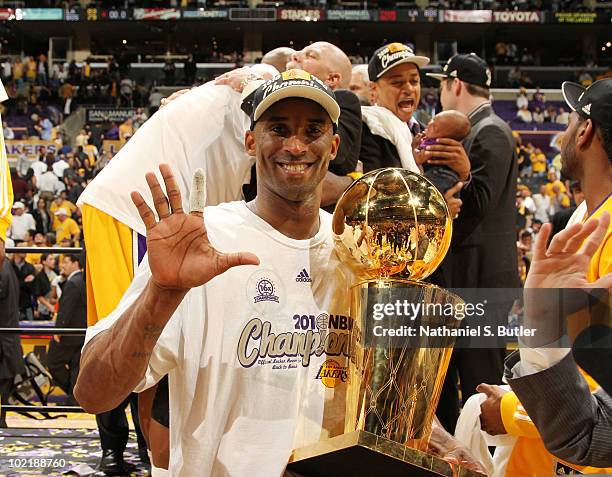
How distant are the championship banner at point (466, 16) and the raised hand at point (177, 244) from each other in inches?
1015

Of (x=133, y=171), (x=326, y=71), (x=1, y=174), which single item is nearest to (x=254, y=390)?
(x=1, y=174)

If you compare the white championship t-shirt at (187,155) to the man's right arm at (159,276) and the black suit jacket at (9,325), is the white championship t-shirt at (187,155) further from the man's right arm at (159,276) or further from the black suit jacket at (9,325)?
the black suit jacket at (9,325)

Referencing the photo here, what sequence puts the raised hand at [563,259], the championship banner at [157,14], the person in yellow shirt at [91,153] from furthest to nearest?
1. the championship banner at [157,14]
2. the person in yellow shirt at [91,153]
3. the raised hand at [563,259]

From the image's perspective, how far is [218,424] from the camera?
153cm

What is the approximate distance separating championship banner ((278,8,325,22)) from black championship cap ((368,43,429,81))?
2347cm

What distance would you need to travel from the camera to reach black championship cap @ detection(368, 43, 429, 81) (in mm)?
3072

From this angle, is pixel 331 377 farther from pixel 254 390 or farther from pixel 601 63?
pixel 601 63

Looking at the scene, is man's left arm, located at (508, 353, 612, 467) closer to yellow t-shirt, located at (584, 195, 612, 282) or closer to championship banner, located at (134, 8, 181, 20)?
yellow t-shirt, located at (584, 195, 612, 282)

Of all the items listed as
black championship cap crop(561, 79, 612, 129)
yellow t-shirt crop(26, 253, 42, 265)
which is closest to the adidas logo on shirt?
black championship cap crop(561, 79, 612, 129)

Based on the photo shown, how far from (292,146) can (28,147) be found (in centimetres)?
1788

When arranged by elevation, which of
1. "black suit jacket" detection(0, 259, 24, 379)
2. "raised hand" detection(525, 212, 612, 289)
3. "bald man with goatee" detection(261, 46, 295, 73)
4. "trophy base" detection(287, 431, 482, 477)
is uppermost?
"bald man with goatee" detection(261, 46, 295, 73)

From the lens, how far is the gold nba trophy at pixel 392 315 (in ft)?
4.56

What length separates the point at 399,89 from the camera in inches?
123

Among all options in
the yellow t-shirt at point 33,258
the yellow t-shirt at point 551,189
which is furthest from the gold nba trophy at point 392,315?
the yellow t-shirt at point 551,189
